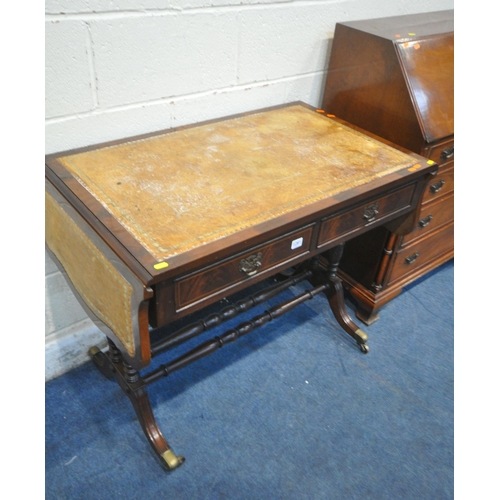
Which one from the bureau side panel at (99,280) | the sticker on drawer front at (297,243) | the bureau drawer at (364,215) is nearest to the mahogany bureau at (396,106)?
the bureau drawer at (364,215)

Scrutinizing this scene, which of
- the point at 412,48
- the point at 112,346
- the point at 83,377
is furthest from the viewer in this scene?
the point at 83,377

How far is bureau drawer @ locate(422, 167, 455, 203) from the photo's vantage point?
6.51ft

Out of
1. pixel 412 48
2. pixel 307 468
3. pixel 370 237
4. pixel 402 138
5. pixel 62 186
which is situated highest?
pixel 412 48

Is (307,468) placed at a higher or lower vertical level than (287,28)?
lower

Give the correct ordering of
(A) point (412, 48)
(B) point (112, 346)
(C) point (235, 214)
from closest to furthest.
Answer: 1. (C) point (235, 214)
2. (B) point (112, 346)
3. (A) point (412, 48)

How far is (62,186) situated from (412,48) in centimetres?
136

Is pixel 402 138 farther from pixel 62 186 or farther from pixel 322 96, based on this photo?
pixel 62 186

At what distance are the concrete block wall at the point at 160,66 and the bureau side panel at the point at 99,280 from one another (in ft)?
0.97

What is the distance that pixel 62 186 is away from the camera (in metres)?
1.33

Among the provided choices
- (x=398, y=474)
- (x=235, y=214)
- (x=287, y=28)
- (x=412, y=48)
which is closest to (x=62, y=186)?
(x=235, y=214)

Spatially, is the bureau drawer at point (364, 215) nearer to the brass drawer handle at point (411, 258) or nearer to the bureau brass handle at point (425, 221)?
the bureau brass handle at point (425, 221)

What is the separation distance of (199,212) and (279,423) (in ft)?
3.15

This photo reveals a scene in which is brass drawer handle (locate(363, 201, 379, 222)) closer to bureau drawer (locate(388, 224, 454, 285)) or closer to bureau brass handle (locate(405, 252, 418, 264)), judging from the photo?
bureau drawer (locate(388, 224, 454, 285))

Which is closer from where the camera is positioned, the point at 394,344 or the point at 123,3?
the point at 123,3
